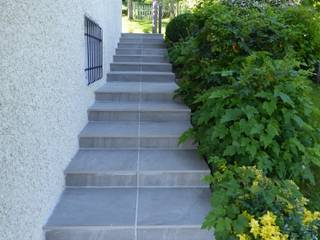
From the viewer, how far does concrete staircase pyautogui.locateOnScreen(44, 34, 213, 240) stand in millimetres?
2299

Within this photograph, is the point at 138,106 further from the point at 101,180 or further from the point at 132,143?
the point at 101,180

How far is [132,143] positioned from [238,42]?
1432 millimetres

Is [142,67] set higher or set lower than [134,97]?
higher

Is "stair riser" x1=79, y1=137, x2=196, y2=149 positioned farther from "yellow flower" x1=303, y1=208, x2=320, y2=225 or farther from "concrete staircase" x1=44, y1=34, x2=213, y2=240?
"yellow flower" x1=303, y1=208, x2=320, y2=225

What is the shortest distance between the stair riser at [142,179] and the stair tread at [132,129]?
0.57 m

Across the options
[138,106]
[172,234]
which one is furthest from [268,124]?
[138,106]

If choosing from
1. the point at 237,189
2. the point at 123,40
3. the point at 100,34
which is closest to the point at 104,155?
the point at 237,189

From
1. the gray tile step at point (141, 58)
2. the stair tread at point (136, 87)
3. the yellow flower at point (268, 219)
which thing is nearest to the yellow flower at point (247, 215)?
the yellow flower at point (268, 219)

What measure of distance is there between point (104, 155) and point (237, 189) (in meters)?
1.59

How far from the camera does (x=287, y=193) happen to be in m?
1.85

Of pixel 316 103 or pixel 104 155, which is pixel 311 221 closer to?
pixel 104 155

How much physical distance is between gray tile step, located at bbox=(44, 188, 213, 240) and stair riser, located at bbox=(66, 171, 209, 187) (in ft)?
0.25

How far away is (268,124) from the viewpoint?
2525mm

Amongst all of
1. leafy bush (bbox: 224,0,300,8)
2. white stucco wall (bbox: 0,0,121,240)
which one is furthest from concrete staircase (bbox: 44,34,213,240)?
leafy bush (bbox: 224,0,300,8)
